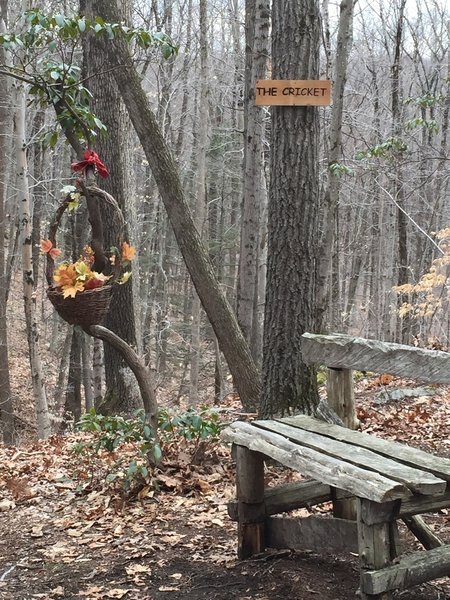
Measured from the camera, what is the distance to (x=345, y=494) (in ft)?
12.4

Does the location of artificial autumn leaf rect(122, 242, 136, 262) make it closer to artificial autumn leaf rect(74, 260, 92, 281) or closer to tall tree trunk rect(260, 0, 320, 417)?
artificial autumn leaf rect(74, 260, 92, 281)

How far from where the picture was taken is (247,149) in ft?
31.6

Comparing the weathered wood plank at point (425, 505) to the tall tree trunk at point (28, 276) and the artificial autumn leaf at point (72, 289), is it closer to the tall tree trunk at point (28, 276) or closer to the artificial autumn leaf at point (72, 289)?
the artificial autumn leaf at point (72, 289)

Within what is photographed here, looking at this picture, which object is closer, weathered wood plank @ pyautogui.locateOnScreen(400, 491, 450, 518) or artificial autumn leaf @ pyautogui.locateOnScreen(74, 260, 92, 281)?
weathered wood plank @ pyautogui.locateOnScreen(400, 491, 450, 518)

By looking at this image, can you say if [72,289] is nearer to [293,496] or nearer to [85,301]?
[85,301]

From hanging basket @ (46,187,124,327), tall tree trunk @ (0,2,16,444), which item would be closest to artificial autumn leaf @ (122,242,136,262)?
hanging basket @ (46,187,124,327)

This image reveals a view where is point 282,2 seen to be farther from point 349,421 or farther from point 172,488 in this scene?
point 172,488

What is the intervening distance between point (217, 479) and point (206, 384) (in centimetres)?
1717

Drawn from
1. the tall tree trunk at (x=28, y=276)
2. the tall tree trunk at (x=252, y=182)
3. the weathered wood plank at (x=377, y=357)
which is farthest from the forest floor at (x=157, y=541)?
the tall tree trunk at (x=28, y=276)

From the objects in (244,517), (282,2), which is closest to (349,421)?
(244,517)

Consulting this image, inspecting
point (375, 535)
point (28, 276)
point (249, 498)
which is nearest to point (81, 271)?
point (249, 498)

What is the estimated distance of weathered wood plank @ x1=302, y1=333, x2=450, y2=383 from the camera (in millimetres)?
3205

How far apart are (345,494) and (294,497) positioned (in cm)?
35

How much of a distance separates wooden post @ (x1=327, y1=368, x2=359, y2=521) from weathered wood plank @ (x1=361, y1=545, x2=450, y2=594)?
775 millimetres
